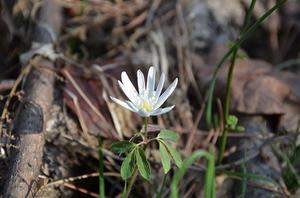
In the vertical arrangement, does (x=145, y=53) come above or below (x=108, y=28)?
below

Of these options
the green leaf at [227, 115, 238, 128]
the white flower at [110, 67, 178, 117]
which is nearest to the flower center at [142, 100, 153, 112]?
the white flower at [110, 67, 178, 117]

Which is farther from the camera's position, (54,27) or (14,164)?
(54,27)

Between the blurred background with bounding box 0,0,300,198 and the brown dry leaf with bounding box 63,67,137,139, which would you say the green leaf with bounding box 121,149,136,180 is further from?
the brown dry leaf with bounding box 63,67,137,139

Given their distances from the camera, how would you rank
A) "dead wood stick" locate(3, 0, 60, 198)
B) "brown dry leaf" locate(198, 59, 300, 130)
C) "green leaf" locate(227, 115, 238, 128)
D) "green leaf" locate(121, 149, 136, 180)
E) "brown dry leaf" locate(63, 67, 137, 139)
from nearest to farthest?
"green leaf" locate(121, 149, 136, 180) → "dead wood stick" locate(3, 0, 60, 198) → "green leaf" locate(227, 115, 238, 128) → "brown dry leaf" locate(63, 67, 137, 139) → "brown dry leaf" locate(198, 59, 300, 130)

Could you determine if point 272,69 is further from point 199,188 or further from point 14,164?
Answer: point 14,164

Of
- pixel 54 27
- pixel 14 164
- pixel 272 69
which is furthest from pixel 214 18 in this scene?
pixel 14 164

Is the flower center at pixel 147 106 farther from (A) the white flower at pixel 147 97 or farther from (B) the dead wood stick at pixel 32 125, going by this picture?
(B) the dead wood stick at pixel 32 125
